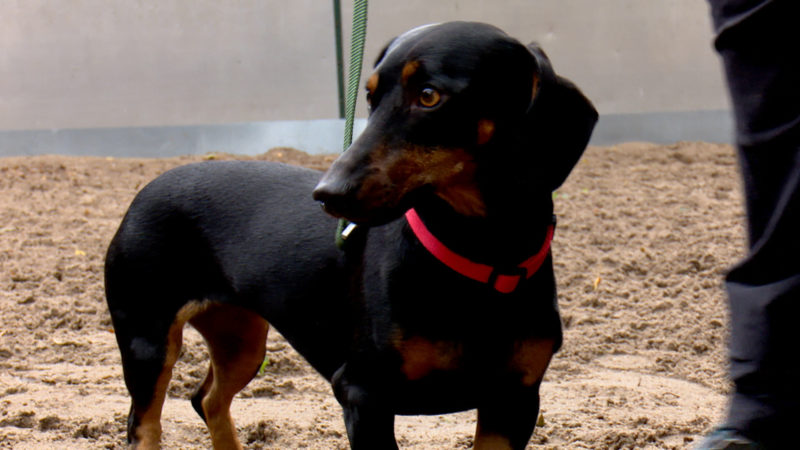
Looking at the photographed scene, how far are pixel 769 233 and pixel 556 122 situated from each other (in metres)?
0.69

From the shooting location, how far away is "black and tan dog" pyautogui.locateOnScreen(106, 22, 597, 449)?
2246 millimetres

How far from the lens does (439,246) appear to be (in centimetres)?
241

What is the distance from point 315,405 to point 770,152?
242 cm

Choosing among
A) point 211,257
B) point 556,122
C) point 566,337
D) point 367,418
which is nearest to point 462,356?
point 367,418

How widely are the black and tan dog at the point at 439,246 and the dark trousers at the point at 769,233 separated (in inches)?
23.1

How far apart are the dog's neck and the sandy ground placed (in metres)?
1.23

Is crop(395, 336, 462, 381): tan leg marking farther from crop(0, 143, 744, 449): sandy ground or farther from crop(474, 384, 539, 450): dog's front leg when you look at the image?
crop(0, 143, 744, 449): sandy ground

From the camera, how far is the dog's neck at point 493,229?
240 cm

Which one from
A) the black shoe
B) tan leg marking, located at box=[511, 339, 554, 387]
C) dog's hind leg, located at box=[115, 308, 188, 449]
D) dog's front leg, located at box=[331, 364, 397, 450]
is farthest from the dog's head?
dog's hind leg, located at box=[115, 308, 188, 449]

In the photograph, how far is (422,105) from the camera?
89.0 inches

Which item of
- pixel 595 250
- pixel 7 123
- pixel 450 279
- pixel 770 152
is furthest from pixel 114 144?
pixel 770 152

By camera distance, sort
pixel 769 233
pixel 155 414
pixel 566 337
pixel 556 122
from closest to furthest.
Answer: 1. pixel 769 233
2. pixel 556 122
3. pixel 155 414
4. pixel 566 337

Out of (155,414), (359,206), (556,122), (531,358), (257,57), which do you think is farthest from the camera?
(257,57)

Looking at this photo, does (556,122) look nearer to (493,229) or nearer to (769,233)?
(493,229)
